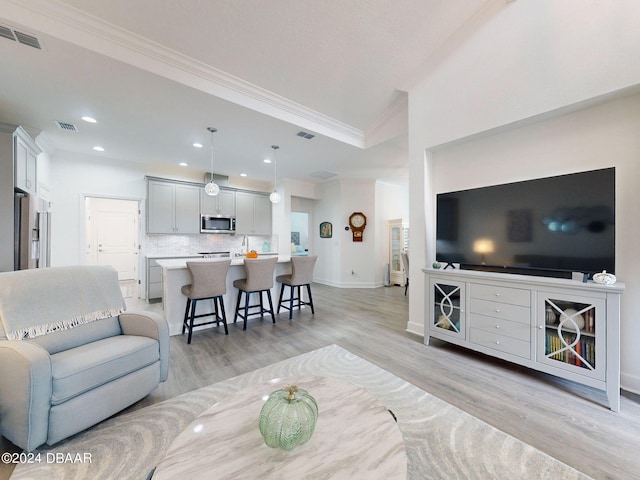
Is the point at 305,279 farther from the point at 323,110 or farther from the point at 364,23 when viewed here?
the point at 364,23

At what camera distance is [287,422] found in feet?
3.13

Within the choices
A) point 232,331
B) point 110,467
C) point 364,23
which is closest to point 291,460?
point 110,467

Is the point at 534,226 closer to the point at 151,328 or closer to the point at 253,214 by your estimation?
the point at 151,328

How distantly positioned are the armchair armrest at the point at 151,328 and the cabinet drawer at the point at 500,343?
2.81 meters

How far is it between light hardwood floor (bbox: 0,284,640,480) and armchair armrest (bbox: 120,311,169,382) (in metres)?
0.27

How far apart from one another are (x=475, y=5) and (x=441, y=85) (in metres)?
0.71

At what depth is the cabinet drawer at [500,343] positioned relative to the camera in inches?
87.7

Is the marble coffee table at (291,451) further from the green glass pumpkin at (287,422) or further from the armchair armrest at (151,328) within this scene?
the armchair armrest at (151,328)

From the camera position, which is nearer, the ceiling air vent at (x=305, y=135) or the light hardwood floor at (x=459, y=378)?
the light hardwood floor at (x=459, y=378)

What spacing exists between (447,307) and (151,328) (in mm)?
2843

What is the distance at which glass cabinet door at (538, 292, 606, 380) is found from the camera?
6.21 feet

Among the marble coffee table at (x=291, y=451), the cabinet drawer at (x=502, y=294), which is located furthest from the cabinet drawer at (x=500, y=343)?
the marble coffee table at (x=291, y=451)

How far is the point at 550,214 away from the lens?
7.50 ft
